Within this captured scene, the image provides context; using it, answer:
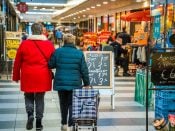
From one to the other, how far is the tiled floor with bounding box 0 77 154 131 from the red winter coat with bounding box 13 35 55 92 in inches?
32.7

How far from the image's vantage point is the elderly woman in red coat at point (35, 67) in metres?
7.69

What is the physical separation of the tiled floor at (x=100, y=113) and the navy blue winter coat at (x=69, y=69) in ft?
3.22

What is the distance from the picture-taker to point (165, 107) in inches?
302

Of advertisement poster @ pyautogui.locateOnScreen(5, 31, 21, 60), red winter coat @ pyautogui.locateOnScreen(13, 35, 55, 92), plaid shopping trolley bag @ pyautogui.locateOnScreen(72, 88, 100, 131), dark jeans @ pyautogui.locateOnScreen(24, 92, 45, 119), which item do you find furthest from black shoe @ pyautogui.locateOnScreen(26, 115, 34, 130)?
advertisement poster @ pyautogui.locateOnScreen(5, 31, 21, 60)

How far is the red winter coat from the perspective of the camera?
7684 mm

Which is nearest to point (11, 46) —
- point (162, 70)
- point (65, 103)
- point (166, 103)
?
point (65, 103)

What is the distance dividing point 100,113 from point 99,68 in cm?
108

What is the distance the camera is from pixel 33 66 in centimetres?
770

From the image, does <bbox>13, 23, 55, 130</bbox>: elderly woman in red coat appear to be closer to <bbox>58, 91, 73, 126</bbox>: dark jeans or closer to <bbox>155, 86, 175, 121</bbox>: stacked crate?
<bbox>58, 91, 73, 126</bbox>: dark jeans

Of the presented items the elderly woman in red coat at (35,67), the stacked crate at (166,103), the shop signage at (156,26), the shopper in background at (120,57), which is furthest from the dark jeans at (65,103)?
the shop signage at (156,26)

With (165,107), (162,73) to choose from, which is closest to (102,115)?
(165,107)

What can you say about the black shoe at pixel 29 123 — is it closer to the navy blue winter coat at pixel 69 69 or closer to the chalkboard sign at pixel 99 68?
the navy blue winter coat at pixel 69 69

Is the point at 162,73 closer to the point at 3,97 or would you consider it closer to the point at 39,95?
the point at 39,95

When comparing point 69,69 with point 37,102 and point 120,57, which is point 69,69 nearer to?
point 37,102
